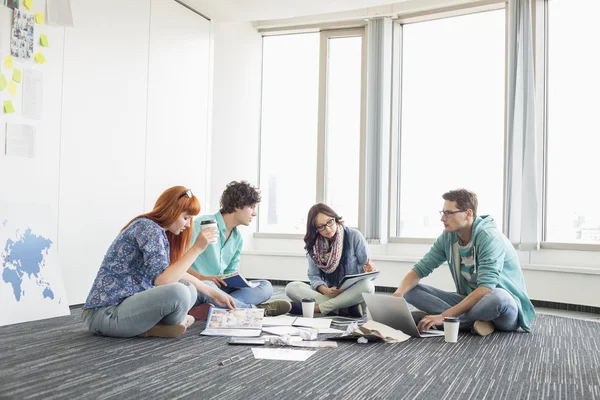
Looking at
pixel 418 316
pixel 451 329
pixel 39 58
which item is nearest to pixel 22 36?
pixel 39 58

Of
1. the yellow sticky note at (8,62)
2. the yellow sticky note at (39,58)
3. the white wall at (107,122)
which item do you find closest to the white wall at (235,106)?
the white wall at (107,122)

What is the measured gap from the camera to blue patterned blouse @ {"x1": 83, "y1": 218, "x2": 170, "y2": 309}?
2.93m

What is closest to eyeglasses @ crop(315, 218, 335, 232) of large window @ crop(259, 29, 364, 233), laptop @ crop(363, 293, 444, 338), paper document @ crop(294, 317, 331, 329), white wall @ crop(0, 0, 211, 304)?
paper document @ crop(294, 317, 331, 329)

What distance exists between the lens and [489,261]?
3350 millimetres

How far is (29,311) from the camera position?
3727 mm

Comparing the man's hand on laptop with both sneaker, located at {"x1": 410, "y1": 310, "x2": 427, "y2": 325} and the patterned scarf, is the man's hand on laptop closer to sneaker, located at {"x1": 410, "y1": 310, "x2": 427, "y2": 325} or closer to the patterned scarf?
sneaker, located at {"x1": 410, "y1": 310, "x2": 427, "y2": 325}

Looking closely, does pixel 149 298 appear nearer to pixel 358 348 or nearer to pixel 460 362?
pixel 358 348

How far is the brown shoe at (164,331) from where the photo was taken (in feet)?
10.2

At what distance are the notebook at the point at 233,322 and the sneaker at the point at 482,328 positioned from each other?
1207 millimetres

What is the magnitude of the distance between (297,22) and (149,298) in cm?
455

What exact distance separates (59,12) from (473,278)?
3.25 m

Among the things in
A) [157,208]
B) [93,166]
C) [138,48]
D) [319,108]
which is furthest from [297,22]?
[157,208]

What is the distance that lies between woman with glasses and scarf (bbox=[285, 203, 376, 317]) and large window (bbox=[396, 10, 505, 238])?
226 cm

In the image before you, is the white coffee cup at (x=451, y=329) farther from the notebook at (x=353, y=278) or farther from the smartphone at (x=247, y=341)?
the smartphone at (x=247, y=341)
